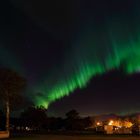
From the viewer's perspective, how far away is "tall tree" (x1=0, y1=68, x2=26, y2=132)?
58.7 metres

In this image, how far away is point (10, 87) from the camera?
2323 inches

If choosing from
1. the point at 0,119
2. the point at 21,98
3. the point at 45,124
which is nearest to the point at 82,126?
the point at 45,124

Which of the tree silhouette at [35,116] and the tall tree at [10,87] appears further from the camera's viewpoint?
the tree silhouette at [35,116]

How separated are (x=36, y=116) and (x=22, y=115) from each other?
23.8 feet

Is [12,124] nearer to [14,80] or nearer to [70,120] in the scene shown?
[70,120]

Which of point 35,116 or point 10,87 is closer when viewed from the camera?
point 10,87

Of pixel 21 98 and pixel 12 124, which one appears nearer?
pixel 21 98

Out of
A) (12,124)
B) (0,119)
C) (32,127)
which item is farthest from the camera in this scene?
(12,124)

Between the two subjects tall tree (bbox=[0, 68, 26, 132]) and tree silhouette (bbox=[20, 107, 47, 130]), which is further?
tree silhouette (bbox=[20, 107, 47, 130])

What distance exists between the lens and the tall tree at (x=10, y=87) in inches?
2310

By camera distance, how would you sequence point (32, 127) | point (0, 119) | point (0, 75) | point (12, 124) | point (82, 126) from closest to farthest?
point (0, 75), point (0, 119), point (82, 126), point (32, 127), point (12, 124)

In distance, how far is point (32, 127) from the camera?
13300 centimetres

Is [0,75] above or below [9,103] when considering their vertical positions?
above

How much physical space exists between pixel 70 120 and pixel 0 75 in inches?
2727
